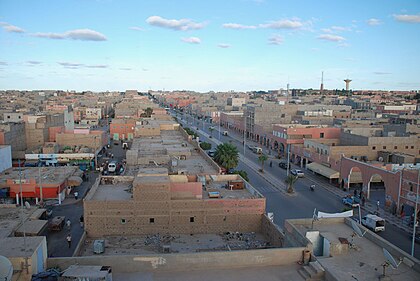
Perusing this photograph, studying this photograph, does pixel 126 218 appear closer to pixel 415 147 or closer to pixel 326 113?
pixel 415 147

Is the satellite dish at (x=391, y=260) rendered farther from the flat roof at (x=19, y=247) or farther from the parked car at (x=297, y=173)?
the parked car at (x=297, y=173)

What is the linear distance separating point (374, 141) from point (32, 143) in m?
38.7

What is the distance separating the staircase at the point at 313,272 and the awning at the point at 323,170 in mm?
22208

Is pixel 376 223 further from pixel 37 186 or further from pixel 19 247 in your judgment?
pixel 37 186

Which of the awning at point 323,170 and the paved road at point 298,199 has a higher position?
the awning at point 323,170

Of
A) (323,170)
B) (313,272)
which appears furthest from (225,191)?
(323,170)

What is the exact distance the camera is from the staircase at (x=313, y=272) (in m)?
10.3

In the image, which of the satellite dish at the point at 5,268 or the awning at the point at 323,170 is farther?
the awning at the point at 323,170

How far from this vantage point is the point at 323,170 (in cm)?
3338

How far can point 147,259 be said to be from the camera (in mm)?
10656

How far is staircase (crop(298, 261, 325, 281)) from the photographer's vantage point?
33.8ft

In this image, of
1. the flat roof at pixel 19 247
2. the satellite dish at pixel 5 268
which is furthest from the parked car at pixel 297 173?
the satellite dish at pixel 5 268

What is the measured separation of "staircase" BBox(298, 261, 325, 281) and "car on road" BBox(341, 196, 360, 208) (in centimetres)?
1668

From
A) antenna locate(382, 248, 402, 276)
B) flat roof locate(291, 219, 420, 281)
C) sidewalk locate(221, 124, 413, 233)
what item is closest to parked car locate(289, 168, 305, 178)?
sidewalk locate(221, 124, 413, 233)
